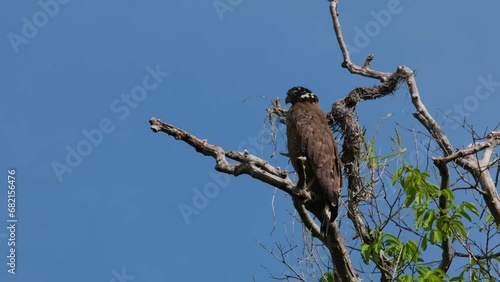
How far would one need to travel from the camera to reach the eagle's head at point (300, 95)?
25.3ft

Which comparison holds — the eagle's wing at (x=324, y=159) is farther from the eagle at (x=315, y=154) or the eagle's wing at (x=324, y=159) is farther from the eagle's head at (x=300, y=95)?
the eagle's head at (x=300, y=95)

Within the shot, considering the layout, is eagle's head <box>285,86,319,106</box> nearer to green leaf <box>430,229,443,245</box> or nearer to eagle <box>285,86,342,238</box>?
eagle <box>285,86,342,238</box>

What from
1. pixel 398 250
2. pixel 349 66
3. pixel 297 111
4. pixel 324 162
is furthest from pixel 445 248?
pixel 349 66

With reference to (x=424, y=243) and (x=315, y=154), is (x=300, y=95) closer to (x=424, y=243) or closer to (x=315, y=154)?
(x=315, y=154)

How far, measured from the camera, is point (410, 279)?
5887 mm

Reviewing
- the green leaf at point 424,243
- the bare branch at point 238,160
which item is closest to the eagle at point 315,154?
the bare branch at point 238,160

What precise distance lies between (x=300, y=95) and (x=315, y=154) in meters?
1.05

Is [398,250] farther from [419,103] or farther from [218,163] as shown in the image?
[419,103]

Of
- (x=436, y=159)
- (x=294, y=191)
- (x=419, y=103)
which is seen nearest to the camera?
(x=294, y=191)

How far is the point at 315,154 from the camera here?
6.87 meters

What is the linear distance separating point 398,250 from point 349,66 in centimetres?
288

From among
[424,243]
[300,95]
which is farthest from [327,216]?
[300,95]

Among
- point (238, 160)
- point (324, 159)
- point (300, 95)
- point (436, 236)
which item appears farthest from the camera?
point (300, 95)

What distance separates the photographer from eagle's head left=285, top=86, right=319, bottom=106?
25.3ft
